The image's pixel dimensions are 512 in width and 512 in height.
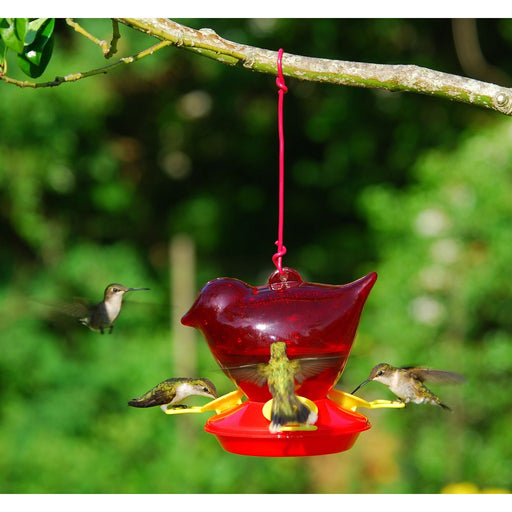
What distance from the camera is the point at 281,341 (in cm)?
195

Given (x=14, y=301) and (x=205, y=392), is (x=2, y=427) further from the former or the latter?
(x=205, y=392)

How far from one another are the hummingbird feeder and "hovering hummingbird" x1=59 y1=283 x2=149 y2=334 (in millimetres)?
855

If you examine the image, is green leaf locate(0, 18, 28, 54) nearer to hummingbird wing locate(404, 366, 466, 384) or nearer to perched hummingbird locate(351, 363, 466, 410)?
perched hummingbird locate(351, 363, 466, 410)

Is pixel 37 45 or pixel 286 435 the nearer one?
pixel 286 435

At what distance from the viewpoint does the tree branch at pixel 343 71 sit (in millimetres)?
1765

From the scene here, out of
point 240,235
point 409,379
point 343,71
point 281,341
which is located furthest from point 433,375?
point 240,235

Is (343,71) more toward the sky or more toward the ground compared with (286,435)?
more toward the sky

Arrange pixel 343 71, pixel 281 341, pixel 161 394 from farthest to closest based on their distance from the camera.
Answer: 1. pixel 161 394
2. pixel 281 341
3. pixel 343 71

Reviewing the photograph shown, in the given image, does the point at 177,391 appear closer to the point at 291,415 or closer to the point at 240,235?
the point at 291,415

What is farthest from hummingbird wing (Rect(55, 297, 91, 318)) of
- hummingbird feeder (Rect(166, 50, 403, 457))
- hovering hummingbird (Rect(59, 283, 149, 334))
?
hummingbird feeder (Rect(166, 50, 403, 457))

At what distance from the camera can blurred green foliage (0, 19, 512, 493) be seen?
4.76 m

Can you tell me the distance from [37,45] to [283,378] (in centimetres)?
98

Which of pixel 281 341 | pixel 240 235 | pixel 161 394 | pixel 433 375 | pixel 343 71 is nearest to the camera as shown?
pixel 343 71

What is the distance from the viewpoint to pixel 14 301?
6.17 metres
